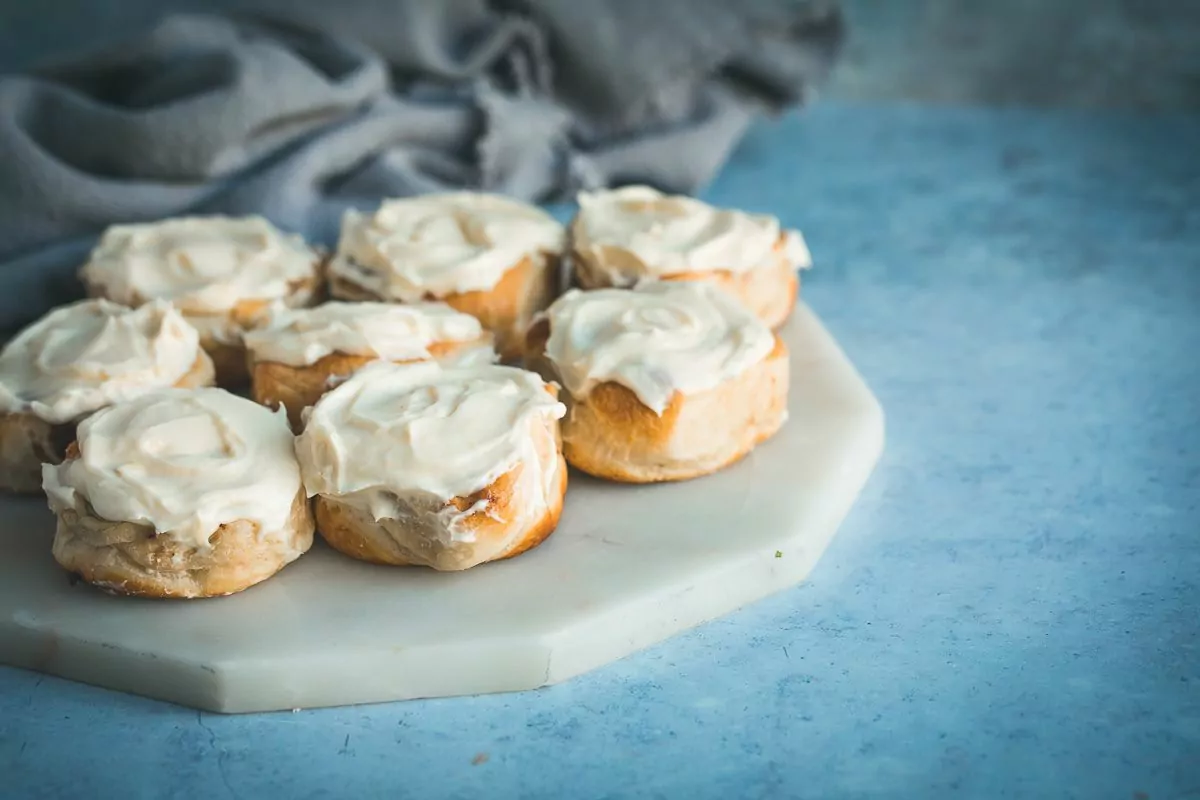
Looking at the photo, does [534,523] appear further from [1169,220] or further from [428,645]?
[1169,220]

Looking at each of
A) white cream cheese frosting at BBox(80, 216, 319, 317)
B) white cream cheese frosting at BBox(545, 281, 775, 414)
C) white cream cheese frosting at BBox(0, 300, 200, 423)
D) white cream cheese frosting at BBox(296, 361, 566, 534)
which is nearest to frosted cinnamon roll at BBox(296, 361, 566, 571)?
white cream cheese frosting at BBox(296, 361, 566, 534)

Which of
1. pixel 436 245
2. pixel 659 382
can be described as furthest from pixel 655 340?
pixel 436 245

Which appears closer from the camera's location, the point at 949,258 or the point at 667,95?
the point at 949,258

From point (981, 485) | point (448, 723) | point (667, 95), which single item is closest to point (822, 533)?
point (981, 485)

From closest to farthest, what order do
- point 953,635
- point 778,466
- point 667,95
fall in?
point 953,635 < point 778,466 < point 667,95

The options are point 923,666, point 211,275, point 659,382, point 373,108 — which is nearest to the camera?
point 923,666

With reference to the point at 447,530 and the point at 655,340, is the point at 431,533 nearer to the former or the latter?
the point at 447,530
